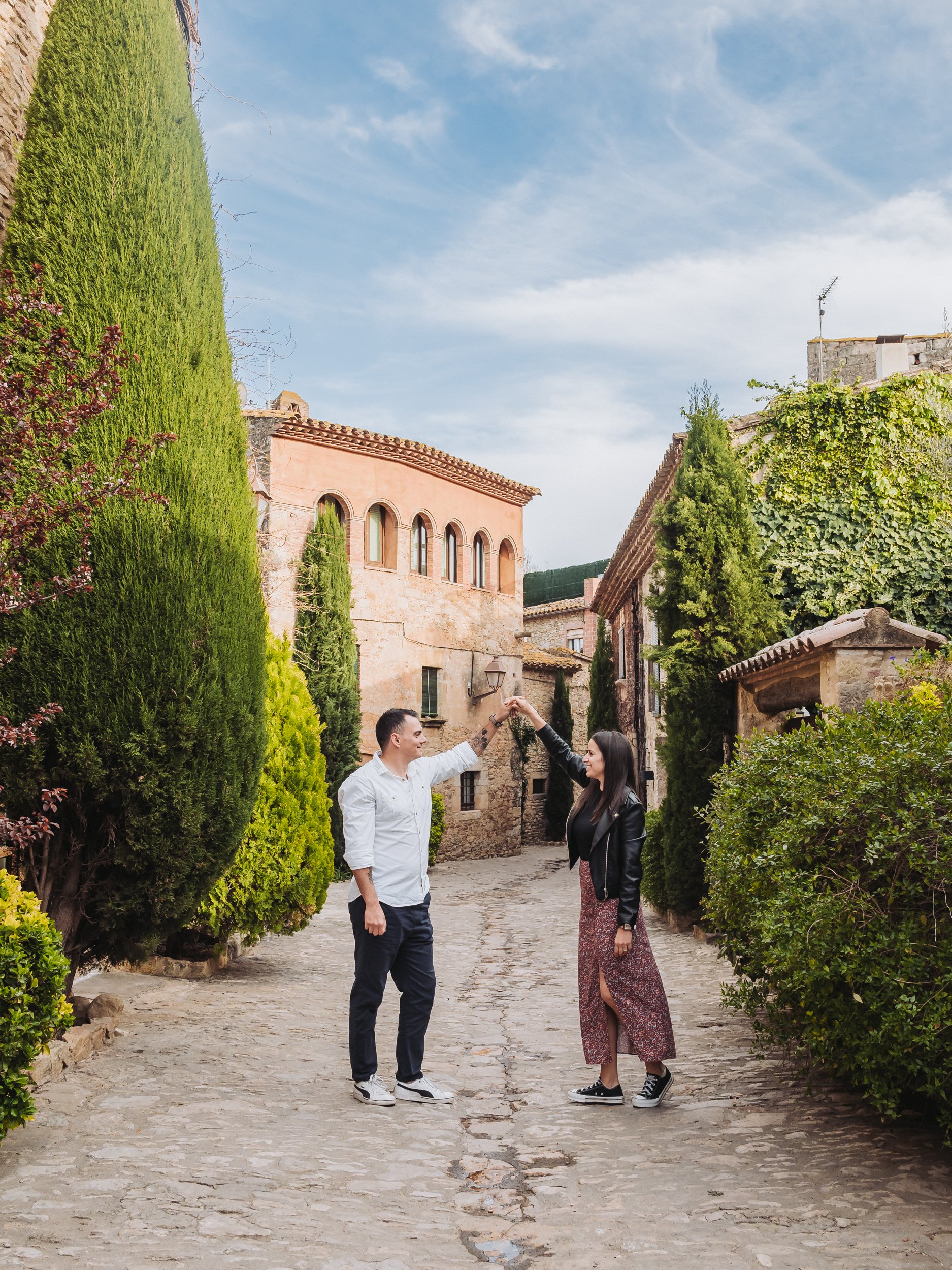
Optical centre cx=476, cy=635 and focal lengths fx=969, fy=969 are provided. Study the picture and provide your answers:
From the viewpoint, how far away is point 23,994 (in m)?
3.43

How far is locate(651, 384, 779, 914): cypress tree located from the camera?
34.5ft

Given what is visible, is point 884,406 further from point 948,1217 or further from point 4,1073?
point 4,1073

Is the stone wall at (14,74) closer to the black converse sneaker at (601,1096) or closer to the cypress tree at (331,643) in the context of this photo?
the black converse sneaker at (601,1096)

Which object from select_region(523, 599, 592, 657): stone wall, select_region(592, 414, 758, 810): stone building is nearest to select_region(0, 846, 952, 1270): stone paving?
select_region(592, 414, 758, 810): stone building

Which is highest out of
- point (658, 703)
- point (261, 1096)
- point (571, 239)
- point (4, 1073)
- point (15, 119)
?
point (571, 239)

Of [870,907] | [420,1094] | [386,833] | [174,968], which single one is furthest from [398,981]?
[174,968]

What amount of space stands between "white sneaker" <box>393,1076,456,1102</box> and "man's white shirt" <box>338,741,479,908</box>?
2.85ft

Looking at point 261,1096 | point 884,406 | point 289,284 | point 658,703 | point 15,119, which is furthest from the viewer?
point 658,703

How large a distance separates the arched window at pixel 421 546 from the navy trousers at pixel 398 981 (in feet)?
55.7

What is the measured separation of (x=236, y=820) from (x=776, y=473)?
8.46 metres

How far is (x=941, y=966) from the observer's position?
3037 millimetres

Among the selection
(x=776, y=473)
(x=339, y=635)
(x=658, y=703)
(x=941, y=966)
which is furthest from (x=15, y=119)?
(x=339, y=635)

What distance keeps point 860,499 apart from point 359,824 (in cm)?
895

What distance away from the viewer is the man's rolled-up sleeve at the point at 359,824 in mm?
4305
